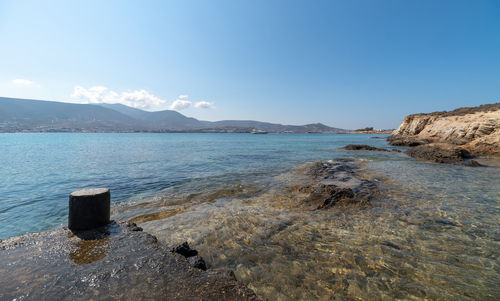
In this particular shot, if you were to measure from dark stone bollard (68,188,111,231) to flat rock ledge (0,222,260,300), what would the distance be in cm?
29

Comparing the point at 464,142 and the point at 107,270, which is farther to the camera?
the point at 464,142

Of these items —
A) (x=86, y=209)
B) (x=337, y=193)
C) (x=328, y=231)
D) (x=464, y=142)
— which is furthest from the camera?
(x=464, y=142)

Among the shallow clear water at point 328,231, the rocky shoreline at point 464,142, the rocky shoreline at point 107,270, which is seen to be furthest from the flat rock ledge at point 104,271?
the rocky shoreline at point 464,142

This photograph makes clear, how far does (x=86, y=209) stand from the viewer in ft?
15.4

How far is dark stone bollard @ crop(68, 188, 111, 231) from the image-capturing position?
4637mm

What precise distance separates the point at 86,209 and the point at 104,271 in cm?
211

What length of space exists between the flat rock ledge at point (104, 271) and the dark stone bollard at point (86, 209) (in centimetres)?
29

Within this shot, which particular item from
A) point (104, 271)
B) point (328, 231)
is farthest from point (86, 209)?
point (328, 231)

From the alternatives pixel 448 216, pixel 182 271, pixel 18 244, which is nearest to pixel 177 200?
pixel 18 244

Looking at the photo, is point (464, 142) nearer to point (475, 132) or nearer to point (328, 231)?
point (475, 132)

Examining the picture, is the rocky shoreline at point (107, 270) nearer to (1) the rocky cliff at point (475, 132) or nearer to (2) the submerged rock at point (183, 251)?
(2) the submerged rock at point (183, 251)

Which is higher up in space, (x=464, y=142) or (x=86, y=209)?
(x=464, y=142)

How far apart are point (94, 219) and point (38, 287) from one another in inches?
79.1

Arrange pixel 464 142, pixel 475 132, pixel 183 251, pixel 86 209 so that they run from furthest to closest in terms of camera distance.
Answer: pixel 475 132
pixel 464 142
pixel 86 209
pixel 183 251
